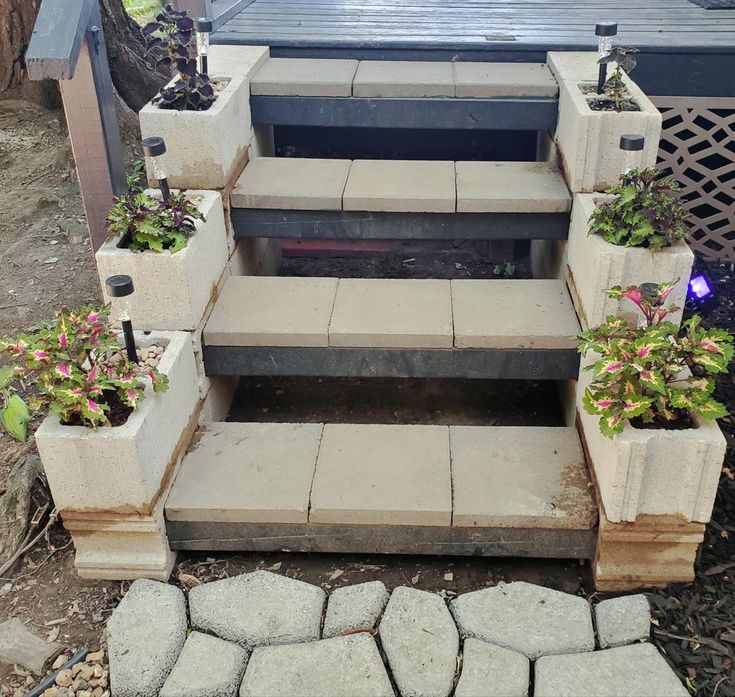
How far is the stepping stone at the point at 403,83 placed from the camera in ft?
14.7

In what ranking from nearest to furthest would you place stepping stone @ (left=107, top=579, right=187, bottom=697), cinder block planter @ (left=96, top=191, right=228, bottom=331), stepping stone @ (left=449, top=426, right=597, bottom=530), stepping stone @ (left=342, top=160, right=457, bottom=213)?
stepping stone @ (left=107, top=579, right=187, bottom=697) < stepping stone @ (left=449, top=426, right=597, bottom=530) < cinder block planter @ (left=96, top=191, right=228, bottom=331) < stepping stone @ (left=342, top=160, right=457, bottom=213)

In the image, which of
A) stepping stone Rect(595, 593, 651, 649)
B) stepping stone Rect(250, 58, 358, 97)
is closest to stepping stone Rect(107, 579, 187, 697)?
stepping stone Rect(595, 593, 651, 649)

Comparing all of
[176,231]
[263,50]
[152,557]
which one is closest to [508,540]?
[152,557]

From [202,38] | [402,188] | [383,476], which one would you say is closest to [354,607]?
[383,476]

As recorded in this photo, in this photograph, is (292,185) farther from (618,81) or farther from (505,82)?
(618,81)

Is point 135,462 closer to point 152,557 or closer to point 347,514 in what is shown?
point 152,557

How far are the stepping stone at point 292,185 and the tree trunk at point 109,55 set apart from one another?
8.19 feet

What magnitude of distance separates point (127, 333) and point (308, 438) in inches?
34.8

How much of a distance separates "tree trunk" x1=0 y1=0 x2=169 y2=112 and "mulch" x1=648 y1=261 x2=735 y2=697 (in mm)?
5231

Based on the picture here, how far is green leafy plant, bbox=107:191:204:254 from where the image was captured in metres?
3.24

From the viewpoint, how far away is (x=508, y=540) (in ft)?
9.93

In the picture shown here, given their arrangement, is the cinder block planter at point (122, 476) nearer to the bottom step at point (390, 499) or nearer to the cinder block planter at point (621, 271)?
the bottom step at point (390, 499)

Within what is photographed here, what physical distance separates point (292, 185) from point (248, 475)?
5.58 feet

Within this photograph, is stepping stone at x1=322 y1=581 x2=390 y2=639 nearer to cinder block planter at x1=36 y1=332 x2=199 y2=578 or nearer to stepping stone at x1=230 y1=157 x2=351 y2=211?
cinder block planter at x1=36 y1=332 x2=199 y2=578
